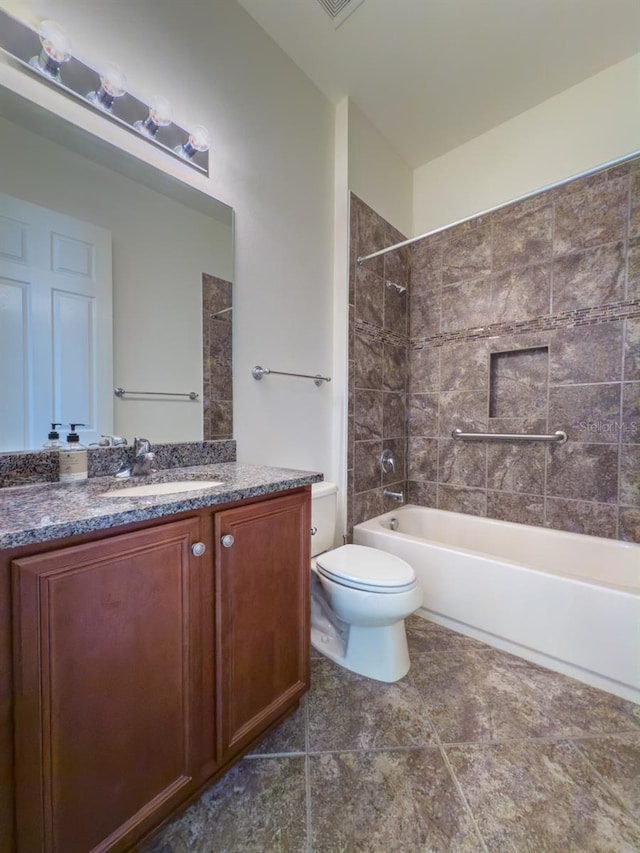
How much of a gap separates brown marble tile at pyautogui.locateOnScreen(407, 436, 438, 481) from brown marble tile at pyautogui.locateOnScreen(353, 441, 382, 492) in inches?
15.9

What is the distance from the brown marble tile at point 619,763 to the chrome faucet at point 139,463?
1704mm

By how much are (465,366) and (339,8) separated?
1.87 m

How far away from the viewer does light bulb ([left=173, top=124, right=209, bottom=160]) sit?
1344 mm

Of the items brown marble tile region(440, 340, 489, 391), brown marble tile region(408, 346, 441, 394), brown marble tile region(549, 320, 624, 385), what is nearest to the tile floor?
brown marble tile region(549, 320, 624, 385)

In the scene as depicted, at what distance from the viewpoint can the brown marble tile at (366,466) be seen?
84.2 inches

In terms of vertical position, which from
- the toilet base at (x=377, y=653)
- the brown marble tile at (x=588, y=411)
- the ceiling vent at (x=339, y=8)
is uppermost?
the ceiling vent at (x=339, y=8)

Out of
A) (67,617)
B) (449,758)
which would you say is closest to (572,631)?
(449,758)

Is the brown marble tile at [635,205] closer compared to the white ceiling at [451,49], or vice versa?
the white ceiling at [451,49]

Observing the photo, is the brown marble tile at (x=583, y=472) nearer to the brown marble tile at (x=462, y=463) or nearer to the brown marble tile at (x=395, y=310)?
the brown marble tile at (x=462, y=463)

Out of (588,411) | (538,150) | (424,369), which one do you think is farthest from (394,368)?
(538,150)

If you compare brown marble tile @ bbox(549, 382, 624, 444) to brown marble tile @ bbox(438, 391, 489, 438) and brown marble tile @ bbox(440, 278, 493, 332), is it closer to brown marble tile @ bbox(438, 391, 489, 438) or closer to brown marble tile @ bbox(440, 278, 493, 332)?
brown marble tile @ bbox(438, 391, 489, 438)

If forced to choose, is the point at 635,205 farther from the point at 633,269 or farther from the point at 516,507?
the point at 516,507

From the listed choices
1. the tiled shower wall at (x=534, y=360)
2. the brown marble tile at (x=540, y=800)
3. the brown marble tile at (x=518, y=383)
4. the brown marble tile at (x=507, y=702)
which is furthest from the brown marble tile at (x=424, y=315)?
the brown marble tile at (x=540, y=800)

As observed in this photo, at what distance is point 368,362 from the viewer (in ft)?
7.25
